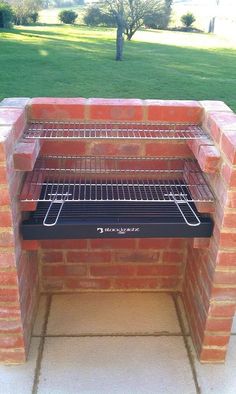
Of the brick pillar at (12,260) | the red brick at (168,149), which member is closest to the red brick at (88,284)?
the brick pillar at (12,260)

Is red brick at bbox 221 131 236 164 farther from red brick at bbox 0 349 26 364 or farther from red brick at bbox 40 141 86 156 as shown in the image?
red brick at bbox 0 349 26 364

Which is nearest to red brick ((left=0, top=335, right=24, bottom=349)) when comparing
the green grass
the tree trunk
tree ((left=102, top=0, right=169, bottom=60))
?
the green grass

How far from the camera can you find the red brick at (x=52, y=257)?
2438 mm

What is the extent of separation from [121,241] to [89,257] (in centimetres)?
23

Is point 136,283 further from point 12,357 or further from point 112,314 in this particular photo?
point 12,357

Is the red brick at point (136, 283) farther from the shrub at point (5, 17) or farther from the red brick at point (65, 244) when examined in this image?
the shrub at point (5, 17)

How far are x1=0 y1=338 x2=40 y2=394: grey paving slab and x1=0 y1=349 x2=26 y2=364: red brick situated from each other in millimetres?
24

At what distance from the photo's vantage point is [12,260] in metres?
1.76

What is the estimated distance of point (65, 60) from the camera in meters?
10.7

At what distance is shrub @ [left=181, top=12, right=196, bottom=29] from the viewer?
2328cm

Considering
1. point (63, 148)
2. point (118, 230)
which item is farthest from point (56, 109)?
point (118, 230)

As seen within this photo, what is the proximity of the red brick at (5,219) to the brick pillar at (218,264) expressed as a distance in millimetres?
919

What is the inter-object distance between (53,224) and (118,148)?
1.97 feet

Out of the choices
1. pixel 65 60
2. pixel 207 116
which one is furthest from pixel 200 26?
pixel 207 116
